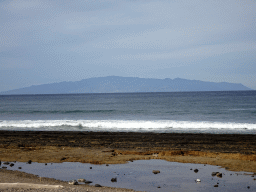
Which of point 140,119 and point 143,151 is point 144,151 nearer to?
point 143,151

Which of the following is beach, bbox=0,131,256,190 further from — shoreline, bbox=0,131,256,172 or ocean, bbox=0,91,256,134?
ocean, bbox=0,91,256,134

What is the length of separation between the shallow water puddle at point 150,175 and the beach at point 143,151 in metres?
0.68

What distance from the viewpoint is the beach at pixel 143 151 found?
12.2 metres

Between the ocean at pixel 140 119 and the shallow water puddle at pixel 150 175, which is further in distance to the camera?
→ the ocean at pixel 140 119

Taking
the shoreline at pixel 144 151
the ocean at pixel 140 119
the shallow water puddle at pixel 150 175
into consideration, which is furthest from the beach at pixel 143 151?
the ocean at pixel 140 119

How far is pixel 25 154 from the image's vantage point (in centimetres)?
1381

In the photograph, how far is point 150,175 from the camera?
9938mm

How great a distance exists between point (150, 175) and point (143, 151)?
14.3 feet

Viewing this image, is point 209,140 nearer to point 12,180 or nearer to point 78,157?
point 78,157

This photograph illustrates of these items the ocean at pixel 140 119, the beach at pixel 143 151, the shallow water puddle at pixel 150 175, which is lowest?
the shallow water puddle at pixel 150 175

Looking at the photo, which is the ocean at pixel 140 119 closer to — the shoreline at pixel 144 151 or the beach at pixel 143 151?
the shoreline at pixel 144 151

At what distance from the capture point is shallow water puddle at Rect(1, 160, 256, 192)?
8602mm

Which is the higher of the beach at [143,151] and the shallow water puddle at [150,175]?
the beach at [143,151]

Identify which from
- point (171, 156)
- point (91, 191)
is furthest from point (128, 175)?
point (171, 156)
